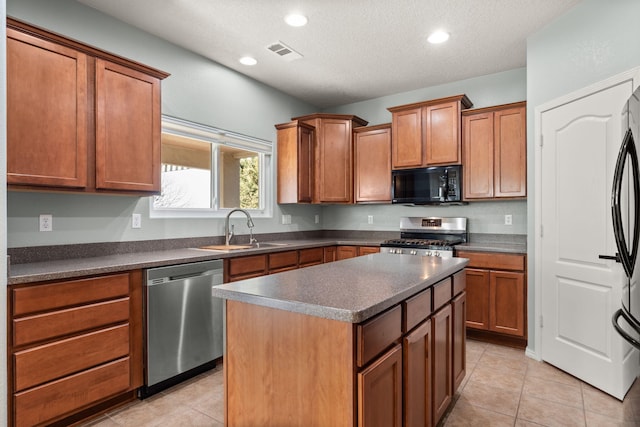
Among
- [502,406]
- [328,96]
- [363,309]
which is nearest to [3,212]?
[363,309]

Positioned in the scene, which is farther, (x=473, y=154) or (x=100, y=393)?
(x=473, y=154)

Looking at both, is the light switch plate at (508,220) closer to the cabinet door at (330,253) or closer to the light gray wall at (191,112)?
the light gray wall at (191,112)

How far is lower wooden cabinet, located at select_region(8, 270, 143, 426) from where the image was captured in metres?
1.85

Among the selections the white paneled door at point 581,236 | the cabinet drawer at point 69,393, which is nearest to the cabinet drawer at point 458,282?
the white paneled door at point 581,236

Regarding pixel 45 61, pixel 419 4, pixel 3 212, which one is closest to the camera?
pixel 3 212

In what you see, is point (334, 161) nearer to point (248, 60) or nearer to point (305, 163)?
point (305, 163)

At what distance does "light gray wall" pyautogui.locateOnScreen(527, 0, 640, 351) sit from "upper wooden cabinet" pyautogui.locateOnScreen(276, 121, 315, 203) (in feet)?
7.89

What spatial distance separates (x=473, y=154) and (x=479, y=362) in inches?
80.8

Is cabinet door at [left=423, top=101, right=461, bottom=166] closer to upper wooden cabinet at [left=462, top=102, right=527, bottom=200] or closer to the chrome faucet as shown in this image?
upper wooden cabinet at [left=462, top=102, right=527, bottom=200]

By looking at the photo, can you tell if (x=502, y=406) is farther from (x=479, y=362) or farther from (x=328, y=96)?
(x=328, y=96)

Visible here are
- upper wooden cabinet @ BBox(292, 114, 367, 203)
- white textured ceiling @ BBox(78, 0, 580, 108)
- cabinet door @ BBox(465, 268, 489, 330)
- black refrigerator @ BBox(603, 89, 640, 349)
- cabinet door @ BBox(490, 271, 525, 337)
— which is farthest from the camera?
upper wooden cabinet @ BBox(292, 114, 367, 203)

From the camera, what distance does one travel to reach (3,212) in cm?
115

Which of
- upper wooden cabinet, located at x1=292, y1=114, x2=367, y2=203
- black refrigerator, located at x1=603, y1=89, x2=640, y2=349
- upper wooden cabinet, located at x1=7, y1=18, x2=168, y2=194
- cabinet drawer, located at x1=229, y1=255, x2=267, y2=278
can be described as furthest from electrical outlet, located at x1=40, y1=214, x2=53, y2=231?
black refrigerator, located at x1=603, y1=89, x2=640, y2=349

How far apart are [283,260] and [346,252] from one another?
101 centimetres
